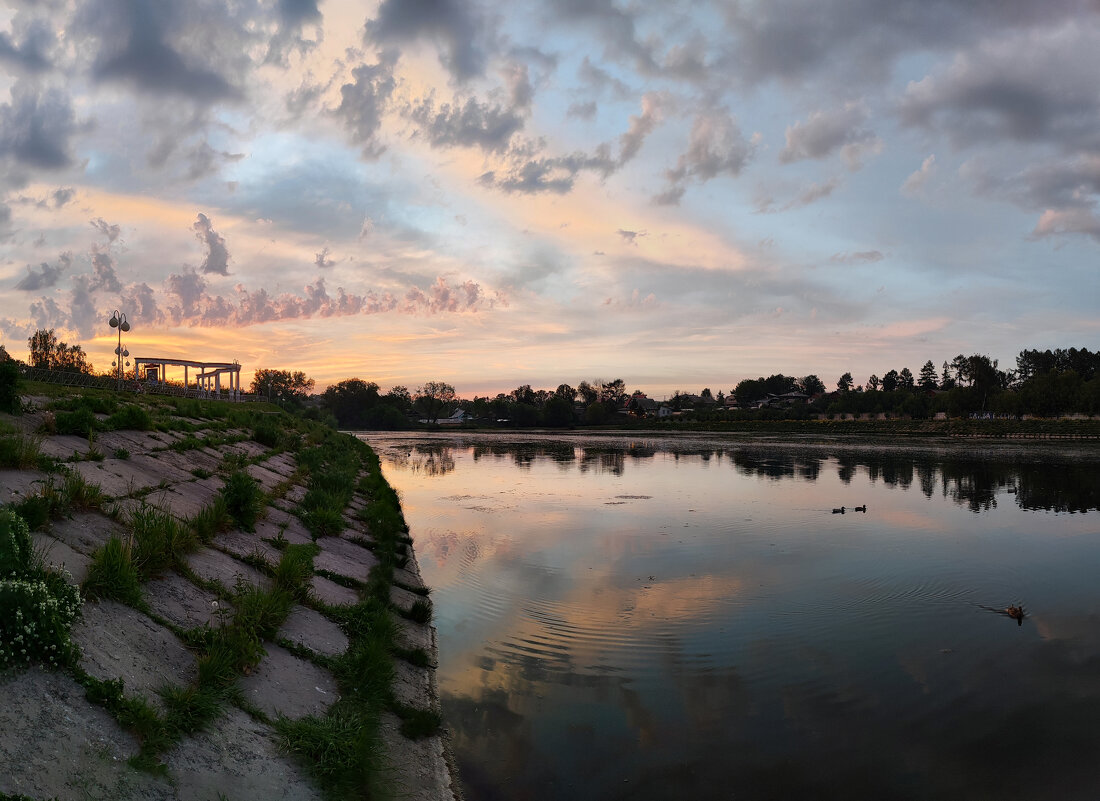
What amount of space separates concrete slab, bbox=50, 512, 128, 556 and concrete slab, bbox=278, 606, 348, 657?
224 centimetres

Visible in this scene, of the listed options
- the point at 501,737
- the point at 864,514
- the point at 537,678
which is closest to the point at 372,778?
the point at 501,737

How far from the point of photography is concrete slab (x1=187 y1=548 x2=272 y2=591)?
826 centimetres

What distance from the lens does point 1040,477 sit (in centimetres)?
3619

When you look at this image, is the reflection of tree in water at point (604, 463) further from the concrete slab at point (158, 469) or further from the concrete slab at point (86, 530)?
the concrete slab at point (86, 530)

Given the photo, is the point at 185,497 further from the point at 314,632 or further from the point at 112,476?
the point at 314,632

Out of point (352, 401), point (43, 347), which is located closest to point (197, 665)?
point (43, 347)

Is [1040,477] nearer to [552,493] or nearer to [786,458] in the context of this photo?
[786,458]

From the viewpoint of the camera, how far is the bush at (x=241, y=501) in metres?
10.9

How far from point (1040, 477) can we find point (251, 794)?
43378 mm

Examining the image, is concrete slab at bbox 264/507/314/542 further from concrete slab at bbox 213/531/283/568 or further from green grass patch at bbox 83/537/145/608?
green grass patch at bbox 83/537/145/608

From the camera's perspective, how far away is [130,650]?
5.67 meters

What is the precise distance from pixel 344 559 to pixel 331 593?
8.97 feet

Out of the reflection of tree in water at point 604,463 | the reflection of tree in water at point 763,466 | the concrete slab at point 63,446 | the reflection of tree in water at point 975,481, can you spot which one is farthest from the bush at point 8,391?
the reflection of tree in water at point 763,466

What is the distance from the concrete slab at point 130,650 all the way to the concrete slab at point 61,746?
1.31 ft
